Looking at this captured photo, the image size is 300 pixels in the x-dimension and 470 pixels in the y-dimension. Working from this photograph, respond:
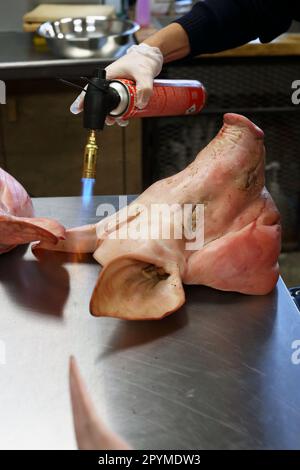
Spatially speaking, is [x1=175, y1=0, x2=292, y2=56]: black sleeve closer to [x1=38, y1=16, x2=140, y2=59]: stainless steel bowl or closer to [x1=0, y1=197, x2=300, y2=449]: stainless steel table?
[x1=38, y1=16, x2=140, y2=59]: stainless steel bowl

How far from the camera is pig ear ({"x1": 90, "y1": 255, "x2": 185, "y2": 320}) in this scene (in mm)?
1086

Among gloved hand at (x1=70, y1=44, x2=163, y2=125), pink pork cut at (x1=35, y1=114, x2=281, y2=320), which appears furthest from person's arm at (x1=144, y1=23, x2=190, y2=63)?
pink pork cut at (x1=35, y1=114, x2=281, y2=320)

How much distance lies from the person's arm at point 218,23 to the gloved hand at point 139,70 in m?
0.21

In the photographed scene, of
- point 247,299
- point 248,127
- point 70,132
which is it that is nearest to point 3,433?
point 247,299

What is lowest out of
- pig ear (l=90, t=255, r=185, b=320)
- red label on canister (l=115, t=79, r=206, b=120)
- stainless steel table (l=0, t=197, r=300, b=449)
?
stainless steel table (l=0, t=197, r=300, b=449)

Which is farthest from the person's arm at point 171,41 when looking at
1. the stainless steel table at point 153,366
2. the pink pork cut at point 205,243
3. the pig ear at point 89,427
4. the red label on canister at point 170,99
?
the pig ear at point 89,427

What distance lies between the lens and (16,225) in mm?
1199

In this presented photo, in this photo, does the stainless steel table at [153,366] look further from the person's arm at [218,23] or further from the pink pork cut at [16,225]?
the person's arm at [218,23]

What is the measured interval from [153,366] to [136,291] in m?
0.18

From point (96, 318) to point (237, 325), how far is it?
0.94 feet

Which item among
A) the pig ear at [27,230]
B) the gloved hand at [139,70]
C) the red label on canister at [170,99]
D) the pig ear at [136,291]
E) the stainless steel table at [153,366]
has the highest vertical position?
the gloved hand at [139,70]

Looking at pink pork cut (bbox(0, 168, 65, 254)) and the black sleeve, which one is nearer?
pink pork cut (bbox(0, 168, 65, 254))

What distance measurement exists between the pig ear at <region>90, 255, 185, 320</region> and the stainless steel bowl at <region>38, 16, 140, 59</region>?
1.54 meters

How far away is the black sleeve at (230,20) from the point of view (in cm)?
187
